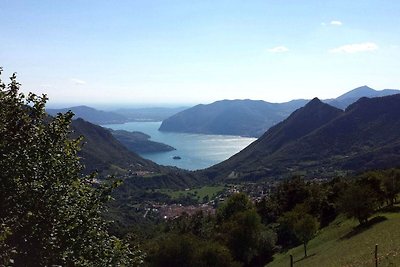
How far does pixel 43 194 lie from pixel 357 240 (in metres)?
37.2

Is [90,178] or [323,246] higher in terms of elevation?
[90,178]

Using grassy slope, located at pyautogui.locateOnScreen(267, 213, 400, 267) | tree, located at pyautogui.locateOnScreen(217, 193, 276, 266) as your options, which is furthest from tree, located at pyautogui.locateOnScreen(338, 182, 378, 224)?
tree, located at pyautogui.locateOnScreen(217, 193, 276, 266)

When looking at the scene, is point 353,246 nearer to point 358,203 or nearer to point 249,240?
point 358,203

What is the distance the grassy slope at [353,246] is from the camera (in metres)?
28.7

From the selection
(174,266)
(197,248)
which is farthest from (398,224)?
(174,266)

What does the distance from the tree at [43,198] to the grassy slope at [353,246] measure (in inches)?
730

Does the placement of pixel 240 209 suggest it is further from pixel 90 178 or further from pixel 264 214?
pixel 90 178

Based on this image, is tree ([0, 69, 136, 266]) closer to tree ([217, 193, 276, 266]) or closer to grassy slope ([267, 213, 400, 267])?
grassy slope ([267, 213, 400, 267])

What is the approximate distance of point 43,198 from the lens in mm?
12781

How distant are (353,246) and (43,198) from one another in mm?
34282

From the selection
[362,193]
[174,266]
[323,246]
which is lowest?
[174,266]

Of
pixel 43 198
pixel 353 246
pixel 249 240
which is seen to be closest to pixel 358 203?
pixel 353 246

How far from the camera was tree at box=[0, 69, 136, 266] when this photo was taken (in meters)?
12.4

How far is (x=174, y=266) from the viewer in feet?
188
